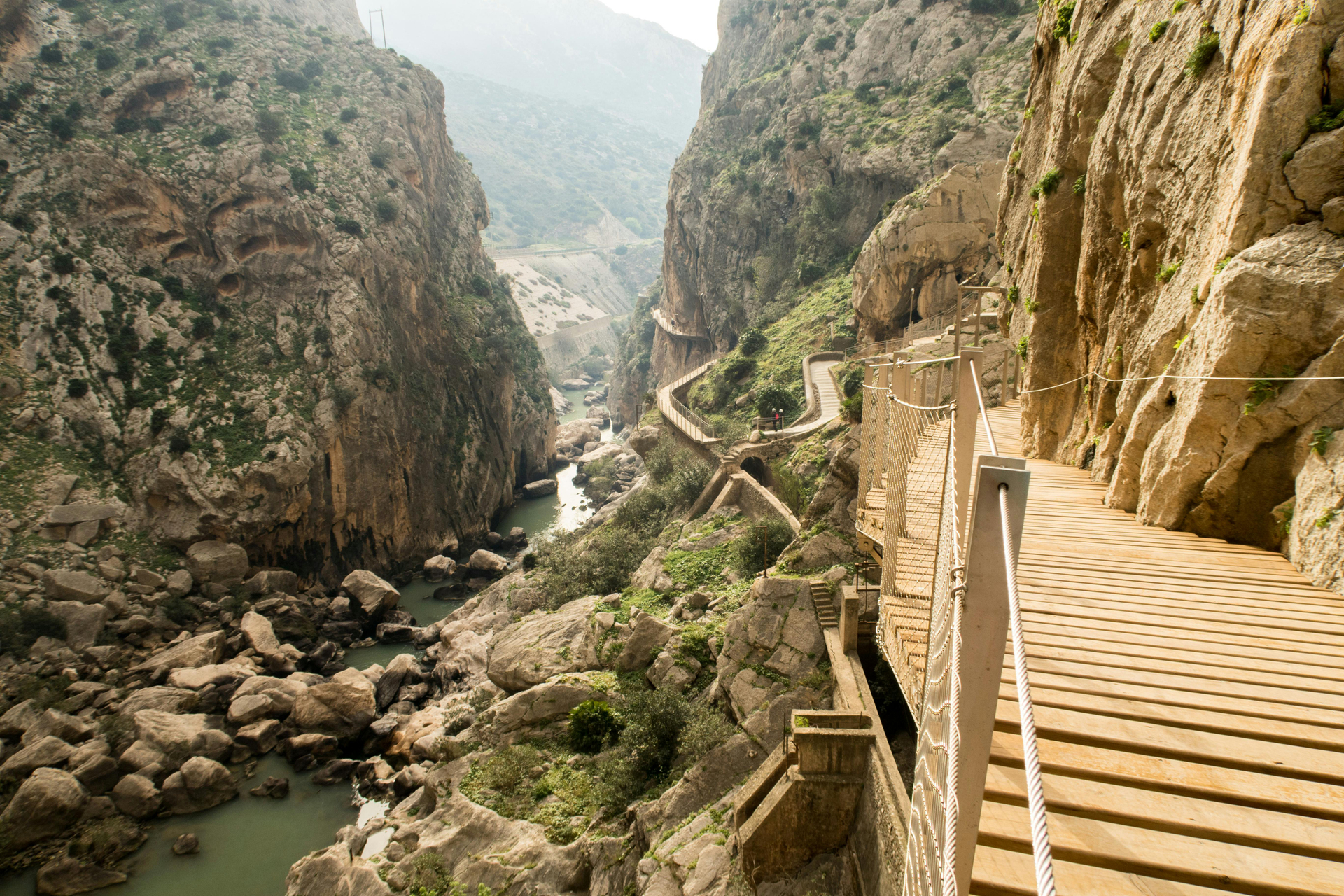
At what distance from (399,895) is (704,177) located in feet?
170

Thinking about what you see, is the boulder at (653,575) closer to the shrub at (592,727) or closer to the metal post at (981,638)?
the shrub at (592,727)

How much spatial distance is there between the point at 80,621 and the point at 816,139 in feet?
145

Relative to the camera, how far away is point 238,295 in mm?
32688

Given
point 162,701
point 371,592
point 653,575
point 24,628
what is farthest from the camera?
point 371,592

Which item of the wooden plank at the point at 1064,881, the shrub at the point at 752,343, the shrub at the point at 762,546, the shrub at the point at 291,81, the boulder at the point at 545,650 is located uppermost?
the shrub at the point at 291,81

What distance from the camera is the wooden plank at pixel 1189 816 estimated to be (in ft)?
6.68

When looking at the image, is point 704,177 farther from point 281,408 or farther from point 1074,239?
point 1074,239

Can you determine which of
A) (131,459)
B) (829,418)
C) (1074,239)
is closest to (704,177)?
(829,418)

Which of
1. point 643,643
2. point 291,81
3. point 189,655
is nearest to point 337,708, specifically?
point 189,655

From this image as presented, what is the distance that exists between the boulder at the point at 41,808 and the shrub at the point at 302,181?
92.8 feet

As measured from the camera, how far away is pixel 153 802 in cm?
1717

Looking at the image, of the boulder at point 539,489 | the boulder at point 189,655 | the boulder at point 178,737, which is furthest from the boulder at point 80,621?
the boulder at point 539,489

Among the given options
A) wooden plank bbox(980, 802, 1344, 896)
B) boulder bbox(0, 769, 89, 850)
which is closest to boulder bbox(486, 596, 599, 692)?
boulder bbox(0, 769, 89, 850)

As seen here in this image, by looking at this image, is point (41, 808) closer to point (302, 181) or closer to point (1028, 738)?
point (1028, 738)
